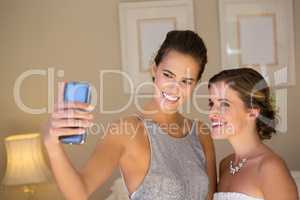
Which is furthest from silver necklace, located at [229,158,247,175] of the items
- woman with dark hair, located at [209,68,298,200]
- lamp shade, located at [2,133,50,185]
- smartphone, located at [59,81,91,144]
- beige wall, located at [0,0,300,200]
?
lamp shade, located at [2,133,50,185]

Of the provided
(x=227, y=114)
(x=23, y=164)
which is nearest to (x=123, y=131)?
(x=227, y=114)

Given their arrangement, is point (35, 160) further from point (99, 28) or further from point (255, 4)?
point (255, 4)

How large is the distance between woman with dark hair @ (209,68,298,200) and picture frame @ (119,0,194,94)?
114cm

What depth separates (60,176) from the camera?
40.2 inches

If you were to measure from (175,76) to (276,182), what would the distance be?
0.41 m

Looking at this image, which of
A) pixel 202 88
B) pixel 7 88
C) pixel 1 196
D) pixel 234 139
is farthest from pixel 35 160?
pixel 234 139

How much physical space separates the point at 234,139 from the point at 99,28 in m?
1.44

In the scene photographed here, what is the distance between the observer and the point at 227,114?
1.46 m

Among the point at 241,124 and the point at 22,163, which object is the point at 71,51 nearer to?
the point at 22,163

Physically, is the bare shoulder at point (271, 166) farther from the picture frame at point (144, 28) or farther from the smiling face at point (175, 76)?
the picture frame at point (144, 28)

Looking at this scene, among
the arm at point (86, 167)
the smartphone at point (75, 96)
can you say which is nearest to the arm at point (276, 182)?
the arm at point (86, 167)

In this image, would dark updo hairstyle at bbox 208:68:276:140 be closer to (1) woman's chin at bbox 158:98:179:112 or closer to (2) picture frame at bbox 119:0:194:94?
(1) woman's chin at bbox 158:98:179:112

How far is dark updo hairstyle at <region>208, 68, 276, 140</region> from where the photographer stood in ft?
4.82

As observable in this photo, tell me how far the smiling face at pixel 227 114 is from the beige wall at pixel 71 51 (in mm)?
1154
